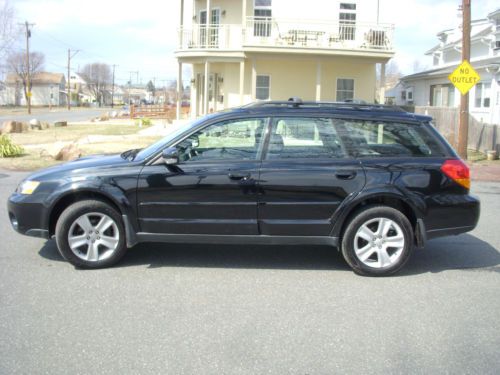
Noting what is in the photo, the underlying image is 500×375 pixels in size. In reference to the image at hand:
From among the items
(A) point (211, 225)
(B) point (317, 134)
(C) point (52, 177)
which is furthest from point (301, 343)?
(C) point (52, 177)

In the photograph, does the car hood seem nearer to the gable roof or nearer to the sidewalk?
the sidewalk

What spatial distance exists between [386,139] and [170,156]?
2.22 meters

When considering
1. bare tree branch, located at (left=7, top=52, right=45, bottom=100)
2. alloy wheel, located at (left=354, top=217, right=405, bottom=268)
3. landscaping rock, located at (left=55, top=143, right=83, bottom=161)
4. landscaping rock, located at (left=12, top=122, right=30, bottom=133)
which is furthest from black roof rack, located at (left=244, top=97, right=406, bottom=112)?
bare tree branch, located at (left=7, top=52, right=45, bottom=100)

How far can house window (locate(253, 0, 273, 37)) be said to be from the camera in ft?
81.0

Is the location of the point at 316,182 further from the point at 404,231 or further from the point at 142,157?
the point at 142,157

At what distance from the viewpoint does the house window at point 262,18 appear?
81.0ft

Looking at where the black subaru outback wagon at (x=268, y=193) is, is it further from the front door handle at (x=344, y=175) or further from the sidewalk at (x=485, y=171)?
the sidewalk at (x=485, y=171)

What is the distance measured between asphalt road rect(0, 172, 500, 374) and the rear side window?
4.11 ft

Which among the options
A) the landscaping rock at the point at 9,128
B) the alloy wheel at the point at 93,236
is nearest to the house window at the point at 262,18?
the landscaping rock at the point at 9,128

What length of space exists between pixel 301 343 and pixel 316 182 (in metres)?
1.86

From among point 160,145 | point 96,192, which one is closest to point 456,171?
point 160,145

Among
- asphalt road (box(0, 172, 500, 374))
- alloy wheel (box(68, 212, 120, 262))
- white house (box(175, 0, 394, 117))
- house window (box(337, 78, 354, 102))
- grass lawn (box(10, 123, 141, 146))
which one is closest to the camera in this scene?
asphalt road (box(0, 172, 500, 374))

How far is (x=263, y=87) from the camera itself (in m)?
26.0

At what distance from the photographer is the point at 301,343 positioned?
3885 mm
